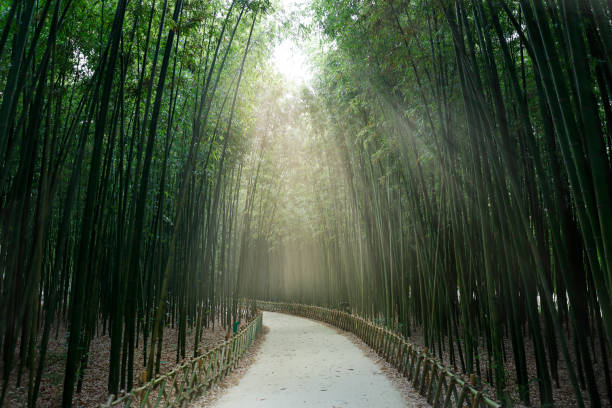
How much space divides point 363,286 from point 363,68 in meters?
4.69

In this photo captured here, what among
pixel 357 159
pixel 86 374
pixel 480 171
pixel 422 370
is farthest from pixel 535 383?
pixel 86 374

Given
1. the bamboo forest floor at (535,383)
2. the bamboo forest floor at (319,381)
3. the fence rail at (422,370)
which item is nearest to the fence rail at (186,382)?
the bamboo forest floor at (319,381)

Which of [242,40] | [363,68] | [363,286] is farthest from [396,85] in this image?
[363,286]

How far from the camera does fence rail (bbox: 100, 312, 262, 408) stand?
2697mm

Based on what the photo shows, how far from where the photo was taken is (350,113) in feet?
18.9

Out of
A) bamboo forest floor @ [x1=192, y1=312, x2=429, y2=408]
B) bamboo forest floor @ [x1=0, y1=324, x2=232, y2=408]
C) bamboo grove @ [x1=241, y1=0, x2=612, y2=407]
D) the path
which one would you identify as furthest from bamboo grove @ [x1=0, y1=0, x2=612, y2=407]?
the path

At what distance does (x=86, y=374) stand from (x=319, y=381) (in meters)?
2.64

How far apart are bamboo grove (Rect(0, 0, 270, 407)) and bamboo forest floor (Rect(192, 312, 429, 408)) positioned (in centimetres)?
94

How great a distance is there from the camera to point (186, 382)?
347 centimetres

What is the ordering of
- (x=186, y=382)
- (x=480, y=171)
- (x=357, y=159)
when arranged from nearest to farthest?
(x=480, y=171), (x=186, y=382), (x=357, y=159)

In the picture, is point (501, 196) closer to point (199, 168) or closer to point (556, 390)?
point (556, 390)

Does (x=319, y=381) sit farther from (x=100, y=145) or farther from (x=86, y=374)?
(x=100, y=145)

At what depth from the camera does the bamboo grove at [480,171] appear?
5.74ft

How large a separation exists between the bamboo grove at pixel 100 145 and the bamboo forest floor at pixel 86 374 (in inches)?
5.0
